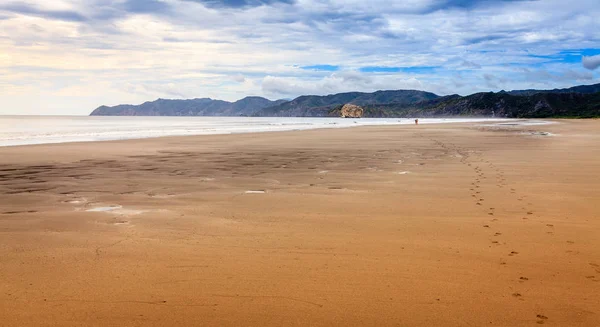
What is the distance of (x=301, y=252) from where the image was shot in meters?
6.38

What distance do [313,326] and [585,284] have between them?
303 cm

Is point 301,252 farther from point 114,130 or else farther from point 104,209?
point 114,130

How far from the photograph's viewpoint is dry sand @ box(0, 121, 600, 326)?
14.9 ft

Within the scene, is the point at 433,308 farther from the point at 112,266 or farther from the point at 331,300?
the point at 112,266

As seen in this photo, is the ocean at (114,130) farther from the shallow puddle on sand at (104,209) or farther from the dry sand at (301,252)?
the dry sand at (301,252)

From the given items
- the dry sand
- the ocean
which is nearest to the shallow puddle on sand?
the dry sand

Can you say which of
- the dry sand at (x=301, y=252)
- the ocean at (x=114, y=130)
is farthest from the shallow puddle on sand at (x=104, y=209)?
the ocean at (x=114, y=130)

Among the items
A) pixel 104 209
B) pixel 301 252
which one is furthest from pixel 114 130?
pixel 301 252

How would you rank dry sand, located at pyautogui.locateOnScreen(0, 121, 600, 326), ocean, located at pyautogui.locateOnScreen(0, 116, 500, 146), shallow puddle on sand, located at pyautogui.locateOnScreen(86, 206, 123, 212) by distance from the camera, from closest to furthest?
1. dry sand, located at pyautogui.locateOnScreen(0, 121, 600, 326)
2. shallow puddle on sand, located at pyautogui.locateOnScreen(86, 206, 123, 212)
3. ocean, located at pyautogui.locateOnScreen(0, 116, 500, 146)

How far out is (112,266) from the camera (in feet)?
19.0

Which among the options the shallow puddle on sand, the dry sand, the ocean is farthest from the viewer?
the ocean

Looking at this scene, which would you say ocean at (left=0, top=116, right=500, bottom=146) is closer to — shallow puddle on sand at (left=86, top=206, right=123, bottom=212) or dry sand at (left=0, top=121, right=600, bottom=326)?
shallow puddle on sand at (left=86, top=206, right=123, bottom=212)

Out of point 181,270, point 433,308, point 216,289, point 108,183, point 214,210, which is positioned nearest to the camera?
point 433,308

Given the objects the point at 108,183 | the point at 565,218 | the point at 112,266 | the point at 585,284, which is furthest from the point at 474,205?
the point at 108,183
